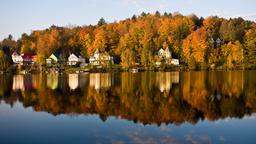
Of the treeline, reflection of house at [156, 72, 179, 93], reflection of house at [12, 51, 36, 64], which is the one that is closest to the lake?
reflection of house at [156, 72, 179, 93]

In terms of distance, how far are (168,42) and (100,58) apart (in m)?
23.0

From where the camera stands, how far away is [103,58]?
102 metres

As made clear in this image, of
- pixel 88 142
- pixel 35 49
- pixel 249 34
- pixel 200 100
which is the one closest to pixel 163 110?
pixel 200 100

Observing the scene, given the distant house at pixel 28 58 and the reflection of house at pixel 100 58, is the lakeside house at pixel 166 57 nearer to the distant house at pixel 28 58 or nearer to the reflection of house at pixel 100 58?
the reflection of house at pixel 100 58

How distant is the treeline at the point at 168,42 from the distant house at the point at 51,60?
184 cm

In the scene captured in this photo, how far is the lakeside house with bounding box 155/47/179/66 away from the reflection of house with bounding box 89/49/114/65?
44.4ft

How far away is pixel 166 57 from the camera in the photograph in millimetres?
102438

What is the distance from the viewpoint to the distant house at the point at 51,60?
106312 millimetres

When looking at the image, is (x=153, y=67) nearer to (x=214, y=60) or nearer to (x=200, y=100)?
(x=214, y=60)

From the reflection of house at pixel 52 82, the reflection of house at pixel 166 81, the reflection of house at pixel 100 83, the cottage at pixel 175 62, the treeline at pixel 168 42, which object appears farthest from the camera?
the cottage at pixel 175 62

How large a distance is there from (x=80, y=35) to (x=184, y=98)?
9962 cm

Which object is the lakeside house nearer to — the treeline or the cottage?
the cottage

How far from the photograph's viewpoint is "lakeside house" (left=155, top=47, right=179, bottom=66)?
98.6 metres

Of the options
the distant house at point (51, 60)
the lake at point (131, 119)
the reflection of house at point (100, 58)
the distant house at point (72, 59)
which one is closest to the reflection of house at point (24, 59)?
the distant house at point (51, 60)
